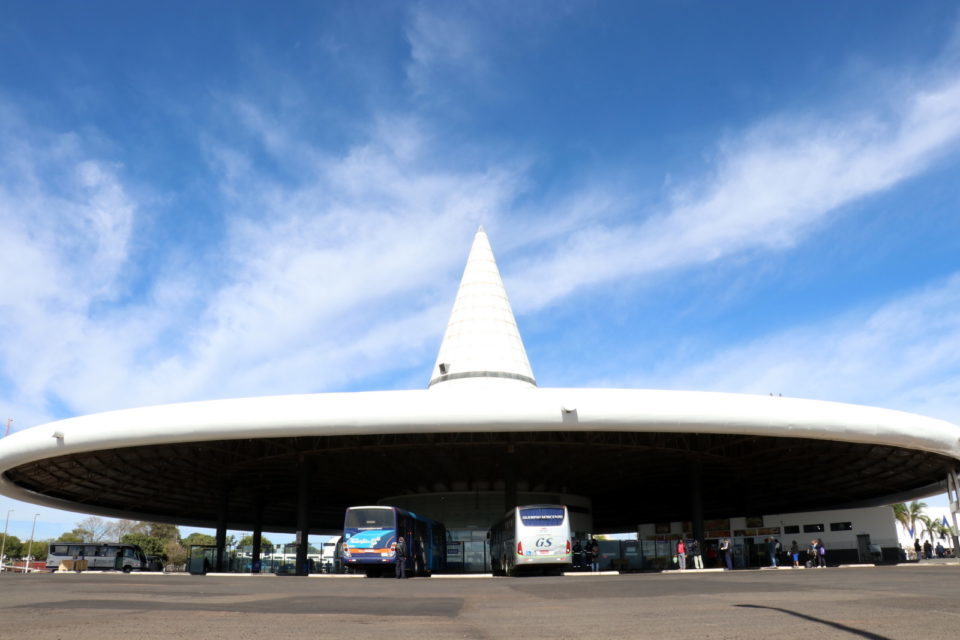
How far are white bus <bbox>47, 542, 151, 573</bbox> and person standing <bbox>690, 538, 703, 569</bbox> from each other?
117 ft

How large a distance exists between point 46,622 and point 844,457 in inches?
1723

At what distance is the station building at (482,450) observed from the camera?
31.4 m

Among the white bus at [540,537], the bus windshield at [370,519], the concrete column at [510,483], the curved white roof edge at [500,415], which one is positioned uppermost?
the curved white roof edge at [500,415]

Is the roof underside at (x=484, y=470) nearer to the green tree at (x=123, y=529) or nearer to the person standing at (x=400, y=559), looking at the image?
the person standing at (x=400, y=559)

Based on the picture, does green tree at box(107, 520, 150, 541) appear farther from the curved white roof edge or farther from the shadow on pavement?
the shadow on pavement

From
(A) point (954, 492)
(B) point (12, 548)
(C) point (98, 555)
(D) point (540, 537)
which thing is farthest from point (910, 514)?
(B) point (12, 548)

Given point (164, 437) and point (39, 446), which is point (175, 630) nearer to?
point (164, 437)

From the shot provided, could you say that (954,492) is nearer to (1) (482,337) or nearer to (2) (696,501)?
(2) (696,501)

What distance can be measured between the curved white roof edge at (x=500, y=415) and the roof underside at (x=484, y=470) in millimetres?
5347

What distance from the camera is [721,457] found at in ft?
135

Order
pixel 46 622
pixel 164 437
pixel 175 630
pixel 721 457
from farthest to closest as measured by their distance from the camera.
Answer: pixel 721 457
pixel 164 437
pixel 46 622
pixel 175 630

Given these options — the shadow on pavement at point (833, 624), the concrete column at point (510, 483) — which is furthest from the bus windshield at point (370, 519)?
the shadow on pavement at point (833, 624)

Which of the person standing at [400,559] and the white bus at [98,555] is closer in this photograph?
the person standing at [400,559]

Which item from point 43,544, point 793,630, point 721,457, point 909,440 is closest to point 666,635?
point 793,630
